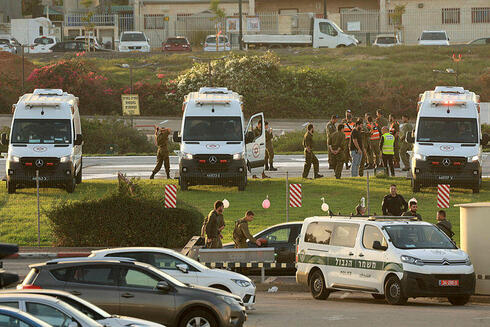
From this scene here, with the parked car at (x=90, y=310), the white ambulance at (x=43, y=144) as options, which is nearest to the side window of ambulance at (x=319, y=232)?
the parked car at (x=90, y=310)

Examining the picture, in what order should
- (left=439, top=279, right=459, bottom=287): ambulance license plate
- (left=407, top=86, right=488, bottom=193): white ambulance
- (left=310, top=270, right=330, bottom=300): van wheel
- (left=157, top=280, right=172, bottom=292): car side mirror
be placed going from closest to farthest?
(left=157, top=280, right=172, bottom=292): car side mirror < (left=439, top=279, right=459, bottom=287): ambulance license plate < (left=310, top=270, right=330, bottom=300): van wheel < (left=407, top=86, right=488, bottom=193): white ambulance

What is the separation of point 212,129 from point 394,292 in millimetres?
15757

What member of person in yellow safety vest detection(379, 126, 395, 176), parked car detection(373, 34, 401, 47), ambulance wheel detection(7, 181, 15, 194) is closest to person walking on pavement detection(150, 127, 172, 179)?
ambulance wheel detection(7, 181, 15, 194)

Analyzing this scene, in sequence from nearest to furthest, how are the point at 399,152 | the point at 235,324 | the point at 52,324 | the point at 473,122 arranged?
the point at 52,324, the point at 235,324, the point at 473,122, the point at 399,152

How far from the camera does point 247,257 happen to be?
72.4 feet

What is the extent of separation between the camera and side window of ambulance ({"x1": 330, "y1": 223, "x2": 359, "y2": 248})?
20.7 meters

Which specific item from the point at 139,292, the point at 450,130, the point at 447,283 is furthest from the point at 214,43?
the point at 139,292

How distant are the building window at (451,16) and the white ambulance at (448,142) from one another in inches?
2248

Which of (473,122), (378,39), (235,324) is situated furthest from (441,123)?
(378,39)

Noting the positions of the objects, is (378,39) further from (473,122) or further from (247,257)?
(247,257)

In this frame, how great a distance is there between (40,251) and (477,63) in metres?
51.6

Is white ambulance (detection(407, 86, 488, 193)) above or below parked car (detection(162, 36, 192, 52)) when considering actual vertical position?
below

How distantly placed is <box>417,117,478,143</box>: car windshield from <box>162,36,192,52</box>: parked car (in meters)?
49.9

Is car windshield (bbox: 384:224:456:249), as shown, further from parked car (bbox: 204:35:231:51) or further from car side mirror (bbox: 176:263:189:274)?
parked car (bbox: 204:35:231:51)
